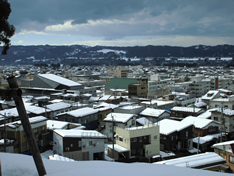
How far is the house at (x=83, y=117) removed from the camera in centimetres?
867

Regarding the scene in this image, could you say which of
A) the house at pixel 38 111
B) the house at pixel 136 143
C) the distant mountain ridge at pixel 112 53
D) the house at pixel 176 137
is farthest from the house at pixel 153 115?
the distant mountain ridge at pixel 112 53

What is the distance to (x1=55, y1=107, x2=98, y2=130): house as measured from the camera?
867 centimetres

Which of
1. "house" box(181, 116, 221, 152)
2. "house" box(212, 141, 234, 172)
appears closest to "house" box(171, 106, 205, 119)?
"house" box(181, 116, 221, 152)

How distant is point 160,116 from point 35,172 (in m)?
7.92

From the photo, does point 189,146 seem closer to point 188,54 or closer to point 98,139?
point 98,139

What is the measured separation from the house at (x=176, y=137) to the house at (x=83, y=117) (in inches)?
115

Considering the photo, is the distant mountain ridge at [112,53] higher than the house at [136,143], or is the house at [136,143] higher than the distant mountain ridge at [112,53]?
the distant mountain ridge at [112,53]

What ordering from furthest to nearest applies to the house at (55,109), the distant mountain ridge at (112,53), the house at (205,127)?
the distant mountain ridge at (112,53) → the house at (55,109) → the house at (205,127)

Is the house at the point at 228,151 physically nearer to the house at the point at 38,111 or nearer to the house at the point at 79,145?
the house at the point at 79,145

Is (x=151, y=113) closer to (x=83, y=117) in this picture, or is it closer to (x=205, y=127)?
(x=205, y=127)

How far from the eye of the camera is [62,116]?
8.87m

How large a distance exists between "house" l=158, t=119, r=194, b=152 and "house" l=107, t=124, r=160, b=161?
63 centimetres

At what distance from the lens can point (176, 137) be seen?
769cm

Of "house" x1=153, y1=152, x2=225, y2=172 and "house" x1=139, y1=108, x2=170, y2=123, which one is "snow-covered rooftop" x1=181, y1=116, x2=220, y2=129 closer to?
"house" x1=139, y1=108, x2=170, y2=123
